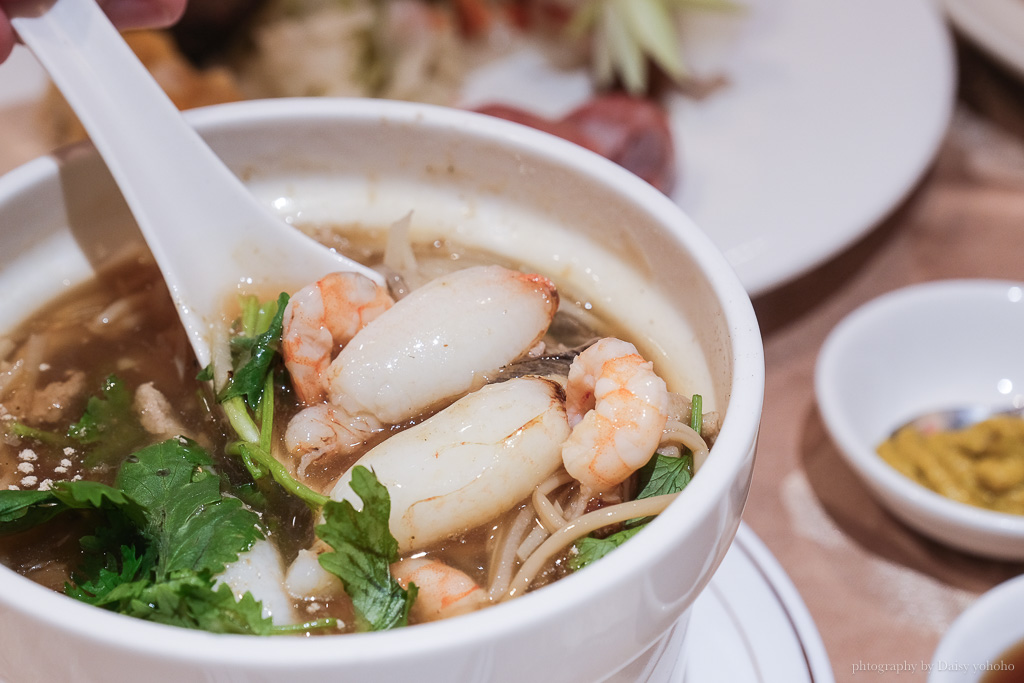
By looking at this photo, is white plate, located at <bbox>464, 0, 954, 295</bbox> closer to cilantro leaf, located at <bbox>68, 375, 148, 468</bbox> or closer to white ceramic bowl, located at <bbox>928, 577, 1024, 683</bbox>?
white ceramic bowl, located at <bbox>928, 577, 1024, 683</bbox>

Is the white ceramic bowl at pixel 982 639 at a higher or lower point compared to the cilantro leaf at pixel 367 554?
lower

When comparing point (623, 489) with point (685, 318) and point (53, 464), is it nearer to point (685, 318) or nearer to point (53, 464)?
point (685, 318)

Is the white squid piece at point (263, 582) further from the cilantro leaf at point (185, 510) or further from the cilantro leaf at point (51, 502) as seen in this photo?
the cilantro leaf at point (51, 502)

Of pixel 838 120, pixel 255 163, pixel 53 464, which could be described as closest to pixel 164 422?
pixel 53 464

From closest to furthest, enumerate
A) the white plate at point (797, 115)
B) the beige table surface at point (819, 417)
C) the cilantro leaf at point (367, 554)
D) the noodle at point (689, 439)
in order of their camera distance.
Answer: the cilantro leaf at point (367, 554)
the noodle at point (689, 439)
the beige table surface at point (819, 417)
the white plate at point (797, 115)

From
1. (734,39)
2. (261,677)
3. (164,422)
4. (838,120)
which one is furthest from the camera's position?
(734,39)

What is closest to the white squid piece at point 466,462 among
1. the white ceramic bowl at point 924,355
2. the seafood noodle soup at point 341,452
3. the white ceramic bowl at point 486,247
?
the seafood noodle soup at point 341,452
